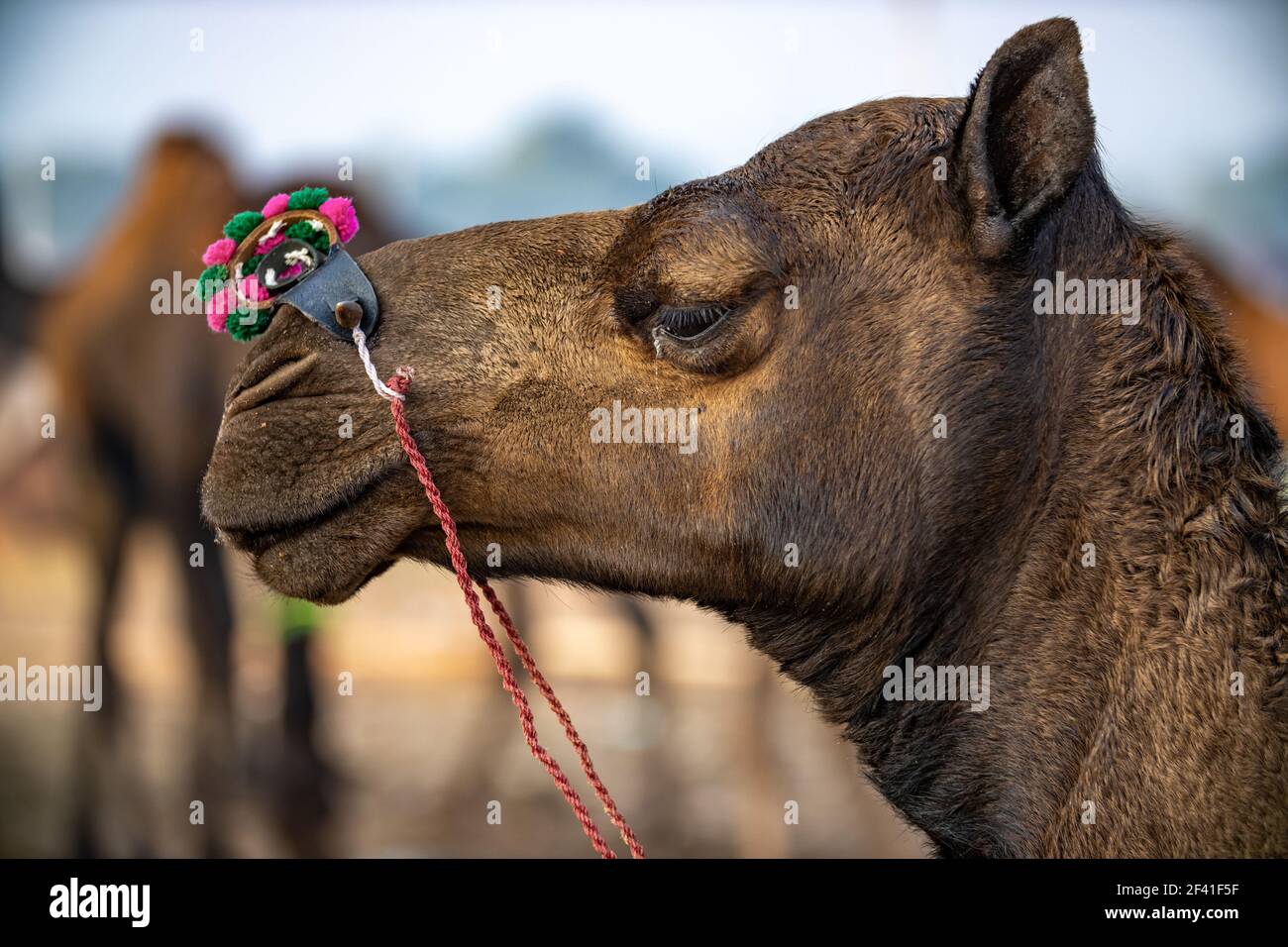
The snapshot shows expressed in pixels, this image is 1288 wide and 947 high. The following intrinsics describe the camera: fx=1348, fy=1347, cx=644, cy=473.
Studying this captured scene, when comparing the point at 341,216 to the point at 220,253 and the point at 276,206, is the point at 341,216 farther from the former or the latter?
the point at 220,253

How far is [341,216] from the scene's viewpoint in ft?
9.22

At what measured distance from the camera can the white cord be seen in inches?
Result: 102

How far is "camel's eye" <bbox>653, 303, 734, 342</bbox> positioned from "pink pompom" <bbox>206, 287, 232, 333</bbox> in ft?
2.86

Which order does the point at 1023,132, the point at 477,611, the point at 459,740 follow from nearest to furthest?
1. the point at 1023,132
2. the point at 477,611
3. the point at 459,740

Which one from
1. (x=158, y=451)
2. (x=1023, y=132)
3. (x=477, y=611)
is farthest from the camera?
(x=158, y=451)

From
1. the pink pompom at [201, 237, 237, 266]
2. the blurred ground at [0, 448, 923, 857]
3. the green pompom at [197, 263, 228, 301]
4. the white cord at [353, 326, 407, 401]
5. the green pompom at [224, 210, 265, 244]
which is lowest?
the blurred ground at [0, 448, 923, 857]

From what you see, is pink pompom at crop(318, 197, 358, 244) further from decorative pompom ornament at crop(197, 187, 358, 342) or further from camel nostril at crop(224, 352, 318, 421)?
camel nostril at crop(224, 352, 318, 421)

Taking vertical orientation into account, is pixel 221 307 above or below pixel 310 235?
below

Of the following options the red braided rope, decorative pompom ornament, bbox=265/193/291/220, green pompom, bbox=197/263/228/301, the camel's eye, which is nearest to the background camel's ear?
the camel's eye

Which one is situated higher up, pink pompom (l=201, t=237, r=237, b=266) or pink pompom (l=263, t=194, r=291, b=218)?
pink pompom (l=263, t=194, r=291, b=218)

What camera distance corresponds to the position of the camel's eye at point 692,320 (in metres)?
2.57

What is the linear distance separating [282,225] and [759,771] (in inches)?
221

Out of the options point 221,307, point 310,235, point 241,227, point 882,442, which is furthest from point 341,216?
point 882,442

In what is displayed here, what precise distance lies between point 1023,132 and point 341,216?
1376mm
